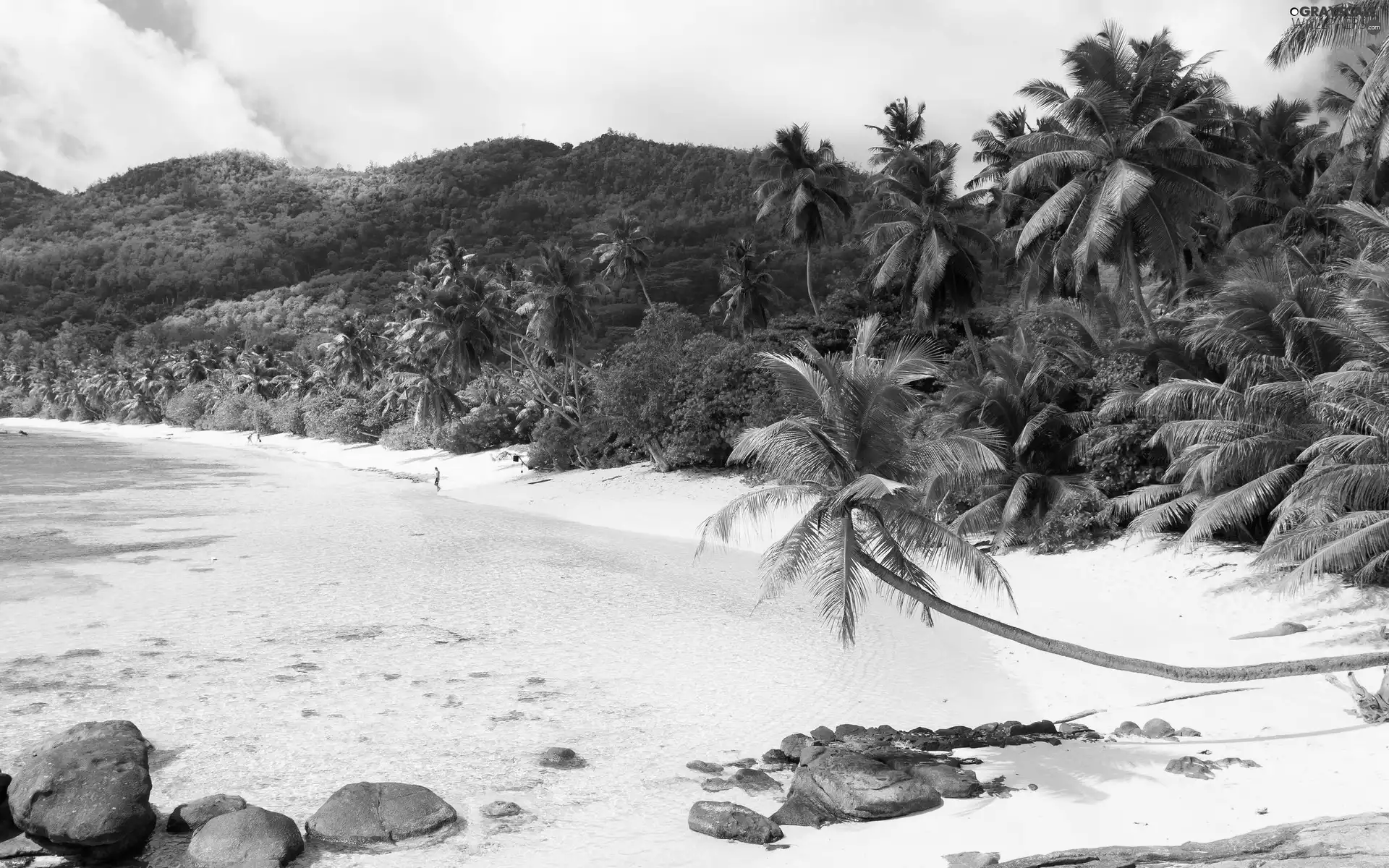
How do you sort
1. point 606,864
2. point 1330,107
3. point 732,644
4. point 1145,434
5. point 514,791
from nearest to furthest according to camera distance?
1. point 606,864
2. point 514,791
3. point 732,644
4. point 1145,434
5. point 1330,107

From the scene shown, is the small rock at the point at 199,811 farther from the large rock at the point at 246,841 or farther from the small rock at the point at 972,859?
the small rock at the point at 972,859

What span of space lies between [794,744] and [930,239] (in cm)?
2588

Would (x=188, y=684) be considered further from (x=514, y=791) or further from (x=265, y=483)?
(x=265, y=483)

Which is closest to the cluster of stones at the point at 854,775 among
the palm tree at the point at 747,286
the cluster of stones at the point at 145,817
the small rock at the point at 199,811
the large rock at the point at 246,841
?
the cluster of stones at the point at 145,817

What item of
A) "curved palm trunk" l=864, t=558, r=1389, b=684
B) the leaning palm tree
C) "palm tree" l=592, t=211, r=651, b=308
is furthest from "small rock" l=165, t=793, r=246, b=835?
"palm tree" l=592, t=211, r=651, b=308

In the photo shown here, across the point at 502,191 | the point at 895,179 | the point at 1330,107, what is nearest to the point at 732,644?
the point at 895,179

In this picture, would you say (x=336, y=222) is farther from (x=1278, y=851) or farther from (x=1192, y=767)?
(x=1278, y=851)

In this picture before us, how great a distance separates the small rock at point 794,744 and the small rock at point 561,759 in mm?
2496

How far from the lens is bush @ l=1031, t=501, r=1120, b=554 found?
20.8 meters

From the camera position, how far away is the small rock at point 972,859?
7574 mm

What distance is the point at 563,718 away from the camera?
12.5 meters

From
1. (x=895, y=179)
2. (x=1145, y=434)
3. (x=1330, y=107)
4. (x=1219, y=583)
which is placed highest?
(x=1330, y=107)

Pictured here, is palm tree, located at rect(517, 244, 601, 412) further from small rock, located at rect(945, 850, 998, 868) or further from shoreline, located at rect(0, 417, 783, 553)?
small rock, located at rect(945, 850, 998, 868)

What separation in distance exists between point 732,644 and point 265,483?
3819 cm
